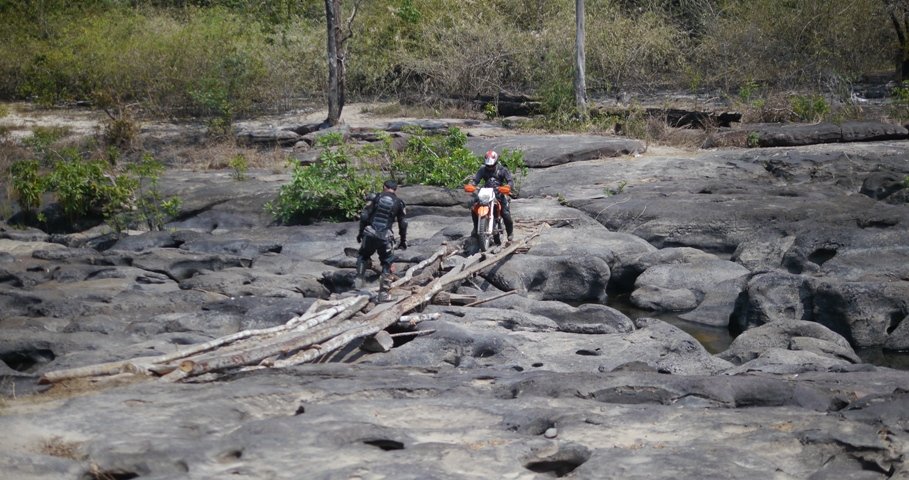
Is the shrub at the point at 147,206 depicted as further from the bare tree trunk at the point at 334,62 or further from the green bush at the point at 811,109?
the green bush at the point at 811,109

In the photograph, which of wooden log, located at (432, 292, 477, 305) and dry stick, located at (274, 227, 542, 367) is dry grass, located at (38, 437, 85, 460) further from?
wooden log, located at (432, 292, 477, 305)

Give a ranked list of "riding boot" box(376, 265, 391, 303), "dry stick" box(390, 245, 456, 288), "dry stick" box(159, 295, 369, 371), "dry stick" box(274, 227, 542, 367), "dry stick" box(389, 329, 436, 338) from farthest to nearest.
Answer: "dry stick" box(390, 245, 456, 288)
"riding boot" box(376, 265, 391, 303)
"dry stick" box(389, 329, 436, 338)
"dry stick" box(274, 227, 542, 367)
"dry stick" box(159, 295, 369, 371)

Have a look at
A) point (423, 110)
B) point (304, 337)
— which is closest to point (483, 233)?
point (304, 337)

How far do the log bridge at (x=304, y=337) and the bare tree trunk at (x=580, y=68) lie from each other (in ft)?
42.1

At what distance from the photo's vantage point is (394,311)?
11.8 metres

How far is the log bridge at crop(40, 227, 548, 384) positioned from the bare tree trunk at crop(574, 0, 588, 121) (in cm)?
1284

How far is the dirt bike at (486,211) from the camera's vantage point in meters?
15.5

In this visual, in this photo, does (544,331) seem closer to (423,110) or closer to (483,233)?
(483,233)

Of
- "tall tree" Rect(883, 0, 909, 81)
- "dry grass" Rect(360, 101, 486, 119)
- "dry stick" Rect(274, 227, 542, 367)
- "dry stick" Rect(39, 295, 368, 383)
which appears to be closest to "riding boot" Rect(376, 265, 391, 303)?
"dry stick" Rect(274, 227, 542, 367)

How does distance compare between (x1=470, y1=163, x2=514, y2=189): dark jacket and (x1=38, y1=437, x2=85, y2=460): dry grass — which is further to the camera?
(x1=470, y1=163, x2=514, y2=189): dark jacket

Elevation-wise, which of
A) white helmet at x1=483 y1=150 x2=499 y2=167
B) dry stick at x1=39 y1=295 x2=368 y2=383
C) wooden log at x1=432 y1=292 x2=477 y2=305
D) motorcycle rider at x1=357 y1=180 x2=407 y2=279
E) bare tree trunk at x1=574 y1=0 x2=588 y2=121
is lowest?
wooden log at x1=432 y1=292 x2=477 y2=305

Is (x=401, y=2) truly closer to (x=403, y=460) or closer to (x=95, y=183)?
(x=95, y=183)

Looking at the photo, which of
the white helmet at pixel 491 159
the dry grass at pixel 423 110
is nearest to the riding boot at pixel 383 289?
the white helmet at pixel 491 159

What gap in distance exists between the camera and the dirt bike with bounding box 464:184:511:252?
15.5m
